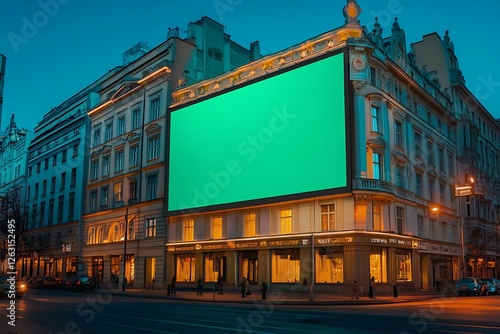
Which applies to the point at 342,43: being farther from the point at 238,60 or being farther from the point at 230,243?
the point at 238,60

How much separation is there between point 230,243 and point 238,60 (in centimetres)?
2692

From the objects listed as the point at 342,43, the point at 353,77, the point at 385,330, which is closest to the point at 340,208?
the point at 353,77

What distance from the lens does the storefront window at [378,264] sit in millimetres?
40625

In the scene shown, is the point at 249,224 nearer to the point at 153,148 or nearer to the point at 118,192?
the point at 153,148

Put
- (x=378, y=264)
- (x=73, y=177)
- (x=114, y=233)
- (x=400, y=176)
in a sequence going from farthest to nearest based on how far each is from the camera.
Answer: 1. (x=73, y=177)
2. (x=114, y=233)
3. (x=400, y=176)
4. (x=378, y=264)

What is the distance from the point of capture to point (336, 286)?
39.4 meters

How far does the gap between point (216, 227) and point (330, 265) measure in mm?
13197

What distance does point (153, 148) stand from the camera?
57500mm

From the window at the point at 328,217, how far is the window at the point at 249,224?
7454 mm

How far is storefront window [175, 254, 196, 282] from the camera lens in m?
50.9

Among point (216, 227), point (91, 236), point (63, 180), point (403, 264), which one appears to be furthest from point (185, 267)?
point (63, 180)

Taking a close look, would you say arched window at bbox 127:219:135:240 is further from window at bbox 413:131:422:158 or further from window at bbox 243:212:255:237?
window at bbox 413:131:422:158

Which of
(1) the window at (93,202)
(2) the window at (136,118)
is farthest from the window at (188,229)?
(1) the window at (93,202)

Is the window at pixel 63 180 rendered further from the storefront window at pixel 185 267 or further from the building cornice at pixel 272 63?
the storefront window at pixel 185 267
